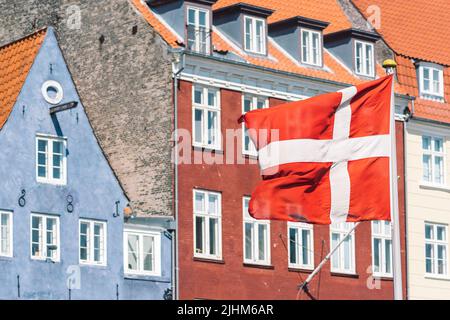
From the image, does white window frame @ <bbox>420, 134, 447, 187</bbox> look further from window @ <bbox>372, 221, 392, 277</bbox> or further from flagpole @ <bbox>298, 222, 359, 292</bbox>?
flagpole @ <bbox>298, 222, 359, 292</bbox>

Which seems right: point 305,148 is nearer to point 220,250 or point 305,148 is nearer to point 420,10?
point 220,250

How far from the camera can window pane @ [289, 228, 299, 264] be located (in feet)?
178

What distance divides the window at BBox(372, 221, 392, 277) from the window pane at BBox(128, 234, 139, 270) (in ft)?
35.1

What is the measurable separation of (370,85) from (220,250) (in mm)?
23051

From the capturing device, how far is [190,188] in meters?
51.2

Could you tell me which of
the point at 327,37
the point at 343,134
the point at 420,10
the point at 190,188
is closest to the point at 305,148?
the point at 343,134

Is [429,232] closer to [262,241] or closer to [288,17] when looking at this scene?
[262,241]

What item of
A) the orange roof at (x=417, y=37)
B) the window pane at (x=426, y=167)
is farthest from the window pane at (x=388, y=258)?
the orange roof at (x=417, y=37)

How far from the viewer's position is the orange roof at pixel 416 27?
61375 mm

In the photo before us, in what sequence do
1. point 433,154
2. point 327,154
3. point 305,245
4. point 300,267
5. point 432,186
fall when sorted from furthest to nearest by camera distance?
point 433,154
point 432,186
point 305,245
point 300,267
point 327,154

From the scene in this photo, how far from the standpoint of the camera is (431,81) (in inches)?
2403

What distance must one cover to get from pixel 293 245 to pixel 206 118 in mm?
5354

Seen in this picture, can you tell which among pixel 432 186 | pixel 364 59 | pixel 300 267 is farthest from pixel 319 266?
pixel 364 59

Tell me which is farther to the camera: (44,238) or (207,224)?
(207,224)
